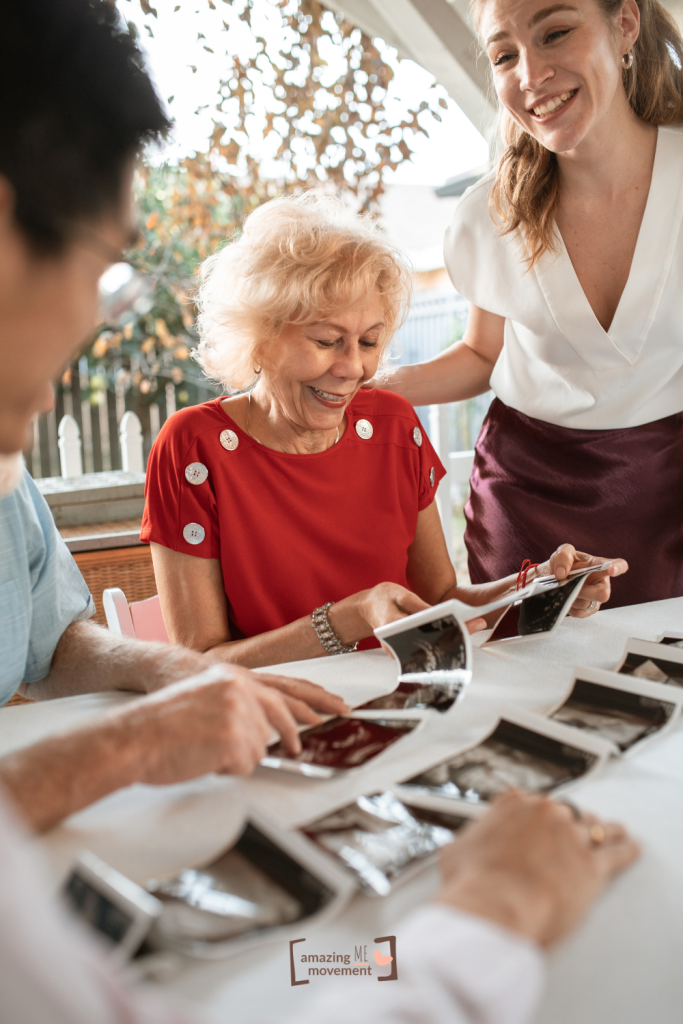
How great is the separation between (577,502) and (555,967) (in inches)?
60.9

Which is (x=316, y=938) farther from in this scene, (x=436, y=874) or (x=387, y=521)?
(x=387, y=521)

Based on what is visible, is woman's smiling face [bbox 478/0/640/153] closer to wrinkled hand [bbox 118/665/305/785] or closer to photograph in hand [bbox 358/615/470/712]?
photograph in hand [bbox 358/615/470/712]

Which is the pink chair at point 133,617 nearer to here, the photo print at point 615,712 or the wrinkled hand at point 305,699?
Result: the wrinkled hand at point 305,699

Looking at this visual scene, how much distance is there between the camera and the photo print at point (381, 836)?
0.73 meters

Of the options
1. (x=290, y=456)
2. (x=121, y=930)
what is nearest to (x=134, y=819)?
(x=121, y=930)

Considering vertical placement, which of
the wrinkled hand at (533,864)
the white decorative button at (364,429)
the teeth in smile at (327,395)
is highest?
the teeth in smile at (327,395)

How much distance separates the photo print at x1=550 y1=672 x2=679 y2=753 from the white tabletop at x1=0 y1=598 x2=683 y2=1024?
0.03 m

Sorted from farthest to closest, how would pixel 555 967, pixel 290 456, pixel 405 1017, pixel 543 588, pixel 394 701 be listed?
1. pixel 290 456
2. pixel 543 588
3. pixel 394 701
4. pixel 555 967
5. pixel 405 1017

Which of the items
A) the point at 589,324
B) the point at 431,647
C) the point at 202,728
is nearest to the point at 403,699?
the point at 431,647

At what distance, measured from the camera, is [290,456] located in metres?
1.85

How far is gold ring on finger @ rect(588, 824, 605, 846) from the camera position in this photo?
725 mm

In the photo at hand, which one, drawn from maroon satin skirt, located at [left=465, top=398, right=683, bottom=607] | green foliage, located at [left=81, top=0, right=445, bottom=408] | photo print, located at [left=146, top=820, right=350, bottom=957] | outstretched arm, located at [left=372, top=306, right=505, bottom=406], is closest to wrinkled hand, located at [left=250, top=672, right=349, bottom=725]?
photo print, located at [left=146, top=820, right=350, bottom=957]

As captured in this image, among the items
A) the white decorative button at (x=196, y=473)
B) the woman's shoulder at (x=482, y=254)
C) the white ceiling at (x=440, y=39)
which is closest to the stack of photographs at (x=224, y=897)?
the white decorative button at (x=196, y=473)

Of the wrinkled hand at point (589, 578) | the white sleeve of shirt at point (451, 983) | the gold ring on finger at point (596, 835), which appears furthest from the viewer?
the wrinkled hand at point (589, 578)
